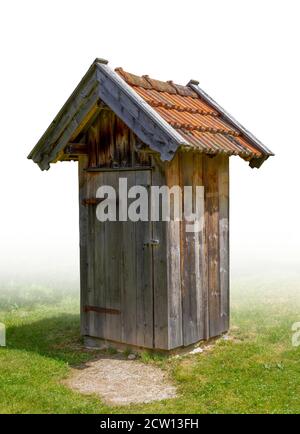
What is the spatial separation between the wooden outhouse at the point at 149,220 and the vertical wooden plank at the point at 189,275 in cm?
2

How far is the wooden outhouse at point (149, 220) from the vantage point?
924 cm

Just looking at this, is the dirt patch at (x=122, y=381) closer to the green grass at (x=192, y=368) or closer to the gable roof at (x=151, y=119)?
the green grass at (x=192, y=368)

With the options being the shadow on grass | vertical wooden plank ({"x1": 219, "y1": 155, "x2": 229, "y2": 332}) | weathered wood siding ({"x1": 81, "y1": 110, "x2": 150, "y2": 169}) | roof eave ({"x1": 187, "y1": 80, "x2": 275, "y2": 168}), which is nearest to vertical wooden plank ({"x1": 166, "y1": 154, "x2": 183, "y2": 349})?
weathered wood siding ({"x1": 81, "y1": 110, "x2": 150, "y2": 169})

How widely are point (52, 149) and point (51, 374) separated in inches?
147

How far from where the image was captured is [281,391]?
26.3 ft

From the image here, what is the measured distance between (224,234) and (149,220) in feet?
6.26

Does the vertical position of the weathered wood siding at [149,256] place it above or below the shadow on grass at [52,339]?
above

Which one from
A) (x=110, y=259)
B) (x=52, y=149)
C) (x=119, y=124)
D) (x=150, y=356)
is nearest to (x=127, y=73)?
(x=119, y=124)

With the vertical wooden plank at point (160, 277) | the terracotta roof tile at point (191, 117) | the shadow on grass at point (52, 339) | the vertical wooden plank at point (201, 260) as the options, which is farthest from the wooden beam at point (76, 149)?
the shadow on grass at point (52, 339)

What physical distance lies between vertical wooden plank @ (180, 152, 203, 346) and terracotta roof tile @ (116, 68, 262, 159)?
17.6 inches

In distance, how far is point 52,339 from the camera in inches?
435

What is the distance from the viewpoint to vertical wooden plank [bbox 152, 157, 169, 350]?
9227mm

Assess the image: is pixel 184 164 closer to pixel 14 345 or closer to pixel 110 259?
pixel 110 259

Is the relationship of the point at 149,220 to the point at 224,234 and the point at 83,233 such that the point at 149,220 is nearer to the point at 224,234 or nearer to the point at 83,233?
the point at 83,233
